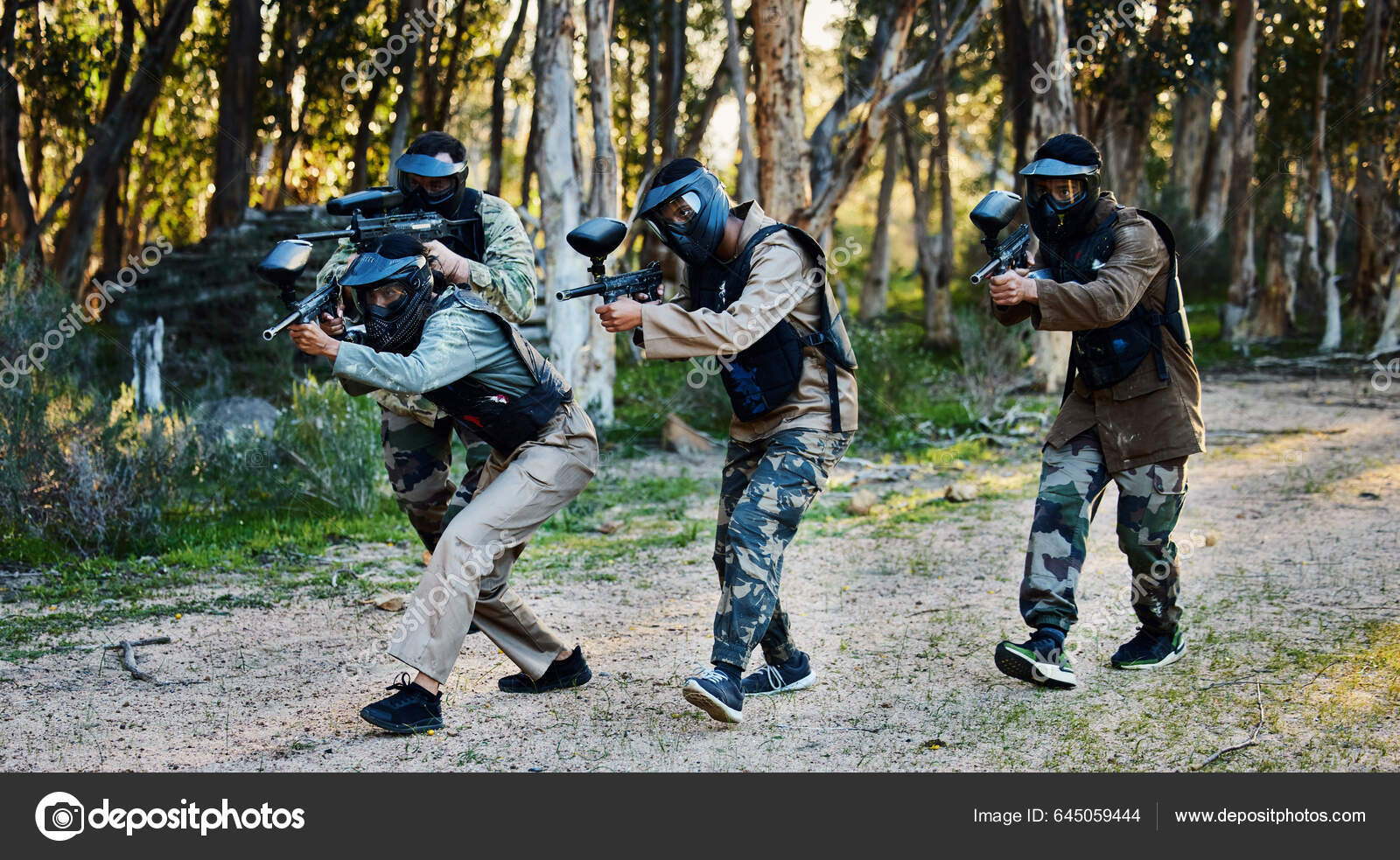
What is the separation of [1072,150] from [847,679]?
225 centimetres

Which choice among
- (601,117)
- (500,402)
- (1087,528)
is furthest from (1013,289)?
(601,117)

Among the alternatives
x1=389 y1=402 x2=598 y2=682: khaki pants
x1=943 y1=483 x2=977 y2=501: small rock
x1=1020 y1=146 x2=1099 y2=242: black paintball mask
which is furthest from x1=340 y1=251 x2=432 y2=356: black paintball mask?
x1=943 y1=483 x2=977 y2=501: small rock

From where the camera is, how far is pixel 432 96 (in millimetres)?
22891

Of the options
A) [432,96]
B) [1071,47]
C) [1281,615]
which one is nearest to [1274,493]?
[1281,615]

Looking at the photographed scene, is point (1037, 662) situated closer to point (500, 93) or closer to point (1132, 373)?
point (1132, 373)

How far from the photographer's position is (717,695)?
4.25 m

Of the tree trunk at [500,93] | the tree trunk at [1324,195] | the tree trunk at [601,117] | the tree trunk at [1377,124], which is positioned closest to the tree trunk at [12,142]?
the tree trunk at [500,93]

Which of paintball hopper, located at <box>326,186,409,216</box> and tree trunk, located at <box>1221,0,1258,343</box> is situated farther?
tree trunk, located at <box>1221,0,1258,343</box>

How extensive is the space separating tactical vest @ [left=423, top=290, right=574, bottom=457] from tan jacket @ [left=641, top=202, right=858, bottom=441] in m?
0.51

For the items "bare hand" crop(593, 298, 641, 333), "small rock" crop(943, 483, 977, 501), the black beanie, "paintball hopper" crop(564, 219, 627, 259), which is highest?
the black beanie

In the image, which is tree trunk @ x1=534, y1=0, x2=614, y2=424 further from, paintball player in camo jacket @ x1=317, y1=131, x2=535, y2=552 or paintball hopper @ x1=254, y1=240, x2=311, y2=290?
paintball hopper @ x1=254, y1=240, x2=311, y2=290

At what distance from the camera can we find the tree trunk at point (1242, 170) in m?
17.7

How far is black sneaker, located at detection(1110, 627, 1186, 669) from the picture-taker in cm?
507

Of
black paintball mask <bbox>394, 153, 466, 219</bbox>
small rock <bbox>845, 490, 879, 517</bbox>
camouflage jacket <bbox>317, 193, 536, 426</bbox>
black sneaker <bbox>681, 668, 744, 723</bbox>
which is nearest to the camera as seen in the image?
black sneaker <bbox>681, 668, 744, 723</bbox>
